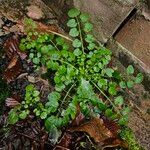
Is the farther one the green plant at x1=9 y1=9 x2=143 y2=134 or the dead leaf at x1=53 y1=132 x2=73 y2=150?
the green plant at x1=9 y1=9 x2=143 y2=134

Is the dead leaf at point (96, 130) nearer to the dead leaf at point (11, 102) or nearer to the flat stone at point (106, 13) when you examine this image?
the dead leaf at point (11, 102)

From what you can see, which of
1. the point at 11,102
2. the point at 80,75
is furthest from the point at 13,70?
the point at 80,75

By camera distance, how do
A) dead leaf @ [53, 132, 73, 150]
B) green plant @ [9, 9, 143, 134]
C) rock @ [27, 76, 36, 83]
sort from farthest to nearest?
rock @ [27, 76, 36, 83], green plant @ [9, 9, 143, 134], dead leaf @ [53, 132, 73, 150]

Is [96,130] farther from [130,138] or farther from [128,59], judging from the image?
[128,59]

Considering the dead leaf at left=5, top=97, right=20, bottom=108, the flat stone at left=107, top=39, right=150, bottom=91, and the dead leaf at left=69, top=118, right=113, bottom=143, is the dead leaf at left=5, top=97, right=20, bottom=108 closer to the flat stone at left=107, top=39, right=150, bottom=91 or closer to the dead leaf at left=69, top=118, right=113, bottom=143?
the dead leaf at left=69, top=118, right=113, bottom=143

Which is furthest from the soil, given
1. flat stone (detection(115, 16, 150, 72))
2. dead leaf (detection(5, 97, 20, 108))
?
dead leaf (detection(5, 97, 20, 108))

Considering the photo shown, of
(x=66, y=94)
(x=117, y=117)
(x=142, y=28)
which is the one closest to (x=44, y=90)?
(x=66, y=94)
